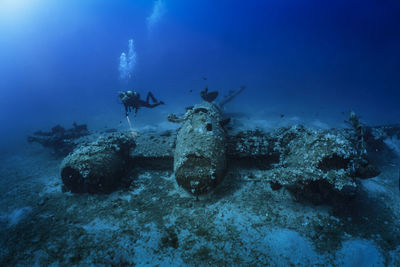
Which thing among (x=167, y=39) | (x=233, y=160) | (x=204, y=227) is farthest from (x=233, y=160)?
(x=167, y=39)

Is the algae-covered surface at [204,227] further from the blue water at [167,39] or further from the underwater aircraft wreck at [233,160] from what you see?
the blue water at [167,39]

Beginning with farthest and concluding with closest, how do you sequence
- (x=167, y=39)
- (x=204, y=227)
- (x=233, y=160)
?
(x=167, y=39)
(x=233, y=160)
(x=204, y=227)

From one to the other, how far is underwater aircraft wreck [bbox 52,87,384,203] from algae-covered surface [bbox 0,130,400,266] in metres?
0.38

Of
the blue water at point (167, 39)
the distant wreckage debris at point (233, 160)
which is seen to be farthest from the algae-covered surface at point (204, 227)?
the blue water at point (167, 39)

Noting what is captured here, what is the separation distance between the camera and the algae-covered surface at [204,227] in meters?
A: 2.89

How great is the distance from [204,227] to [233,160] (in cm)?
230

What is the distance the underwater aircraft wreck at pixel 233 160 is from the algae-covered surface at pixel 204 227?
38cm

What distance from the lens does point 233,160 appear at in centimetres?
522

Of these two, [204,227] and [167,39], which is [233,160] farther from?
[167,39]

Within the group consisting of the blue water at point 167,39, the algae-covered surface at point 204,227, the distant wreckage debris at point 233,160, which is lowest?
the algae-covered surface at point 204,227

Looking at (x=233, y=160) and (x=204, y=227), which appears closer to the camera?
(x=204, y=227)

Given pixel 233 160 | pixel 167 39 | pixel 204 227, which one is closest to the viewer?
pixel 204 227

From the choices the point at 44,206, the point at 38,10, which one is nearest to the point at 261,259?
the point at 44,206

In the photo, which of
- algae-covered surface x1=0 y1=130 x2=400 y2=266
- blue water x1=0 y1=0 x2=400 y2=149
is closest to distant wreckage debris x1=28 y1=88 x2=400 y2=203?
algae-covered surface x1=0 y1=130 x2=400 y2=266
